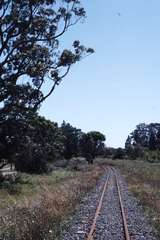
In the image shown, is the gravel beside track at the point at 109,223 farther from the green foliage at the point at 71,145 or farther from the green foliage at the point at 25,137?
the green foliage at the point at 71,145

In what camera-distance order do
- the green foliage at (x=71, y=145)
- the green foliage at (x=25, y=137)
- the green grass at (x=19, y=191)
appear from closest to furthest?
1. the green grass at (x=19, y=191)
2. the green foliage at (x=25, y=137)
3. the green foliage at (x=71, y=145)

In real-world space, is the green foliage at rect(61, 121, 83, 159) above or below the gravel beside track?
above

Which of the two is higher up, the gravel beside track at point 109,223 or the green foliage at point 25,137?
the green foliage at point 25,137

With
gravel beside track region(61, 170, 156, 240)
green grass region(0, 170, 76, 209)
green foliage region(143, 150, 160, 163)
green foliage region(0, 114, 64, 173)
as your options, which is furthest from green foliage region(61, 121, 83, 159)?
gravel beside track region(61, 170, 156, 240)

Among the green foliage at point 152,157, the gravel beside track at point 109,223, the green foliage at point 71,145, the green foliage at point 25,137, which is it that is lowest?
the gravel beside track at point 109,223

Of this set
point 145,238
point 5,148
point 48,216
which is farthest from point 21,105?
point 145,238

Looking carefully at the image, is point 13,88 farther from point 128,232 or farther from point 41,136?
point 128,232

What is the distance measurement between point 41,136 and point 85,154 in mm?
102067

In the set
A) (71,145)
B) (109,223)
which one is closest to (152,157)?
(71,145)

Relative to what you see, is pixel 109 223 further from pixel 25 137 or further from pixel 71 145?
pixel 71 145

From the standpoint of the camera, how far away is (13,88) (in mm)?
35906

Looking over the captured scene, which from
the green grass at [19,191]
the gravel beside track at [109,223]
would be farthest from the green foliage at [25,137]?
the gravel beside track at [109,223]

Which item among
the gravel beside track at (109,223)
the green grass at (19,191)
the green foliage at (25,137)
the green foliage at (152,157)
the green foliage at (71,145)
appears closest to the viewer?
the gravel beside track at (109,223)

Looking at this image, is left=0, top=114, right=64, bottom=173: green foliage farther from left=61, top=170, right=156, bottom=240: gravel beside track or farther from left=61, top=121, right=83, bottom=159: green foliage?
left=61, top=121, right=83, bottom=159: green foliage
